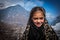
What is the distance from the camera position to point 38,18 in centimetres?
199

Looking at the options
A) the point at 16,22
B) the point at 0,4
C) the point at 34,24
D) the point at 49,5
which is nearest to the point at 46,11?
the point at 49,5

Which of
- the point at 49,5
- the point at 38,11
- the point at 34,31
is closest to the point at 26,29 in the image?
the point at 34,31

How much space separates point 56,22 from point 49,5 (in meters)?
0.24

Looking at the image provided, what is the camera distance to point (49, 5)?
2.06 metres

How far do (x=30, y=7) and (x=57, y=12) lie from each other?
36cm

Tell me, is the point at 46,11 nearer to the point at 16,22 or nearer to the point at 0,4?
the point at 16,22

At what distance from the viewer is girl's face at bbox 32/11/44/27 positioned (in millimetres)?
1993

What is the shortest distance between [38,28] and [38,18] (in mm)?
128

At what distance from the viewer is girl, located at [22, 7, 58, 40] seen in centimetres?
199

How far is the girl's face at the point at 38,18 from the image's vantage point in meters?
1.99

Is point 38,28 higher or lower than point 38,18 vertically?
lower

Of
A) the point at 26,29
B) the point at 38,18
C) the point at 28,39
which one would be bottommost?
the point at 28,39

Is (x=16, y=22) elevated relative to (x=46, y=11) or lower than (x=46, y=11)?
lower

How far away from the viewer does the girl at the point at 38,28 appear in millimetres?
1991
